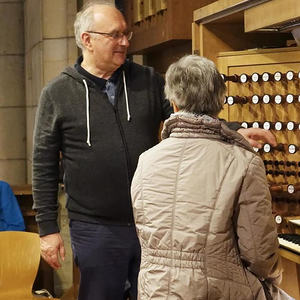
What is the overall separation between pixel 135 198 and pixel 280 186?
189cm

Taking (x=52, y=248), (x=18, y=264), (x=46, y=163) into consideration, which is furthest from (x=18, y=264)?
(x=46, y=163)

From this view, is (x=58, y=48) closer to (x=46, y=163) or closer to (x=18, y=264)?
(x=18, y=264)

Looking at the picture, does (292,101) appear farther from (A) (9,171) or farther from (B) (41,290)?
(A) (9,171)

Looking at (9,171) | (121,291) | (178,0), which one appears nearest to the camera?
(121,291)

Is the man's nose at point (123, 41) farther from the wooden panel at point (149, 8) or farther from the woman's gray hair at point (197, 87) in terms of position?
the wooden panel at point (149, 8)

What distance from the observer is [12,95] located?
9.41m

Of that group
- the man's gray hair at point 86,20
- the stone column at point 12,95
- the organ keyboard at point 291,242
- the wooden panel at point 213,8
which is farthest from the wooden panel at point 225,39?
the stone column at point 12,95

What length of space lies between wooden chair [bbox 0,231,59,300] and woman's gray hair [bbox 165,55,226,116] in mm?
2911

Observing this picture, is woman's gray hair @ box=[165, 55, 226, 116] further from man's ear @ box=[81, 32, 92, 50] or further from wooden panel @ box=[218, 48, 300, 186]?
wooden panel @ box=[218, 48, 300, 186]

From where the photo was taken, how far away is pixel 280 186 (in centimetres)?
473

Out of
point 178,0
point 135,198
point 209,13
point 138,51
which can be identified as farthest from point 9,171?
point 135,198

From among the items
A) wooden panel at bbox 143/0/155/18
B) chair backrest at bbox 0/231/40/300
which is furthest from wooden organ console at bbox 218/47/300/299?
chair backrest at bbox 0/231/40/300

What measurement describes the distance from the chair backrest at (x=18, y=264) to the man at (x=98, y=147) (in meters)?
1.63

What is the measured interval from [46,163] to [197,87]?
1.33 m
